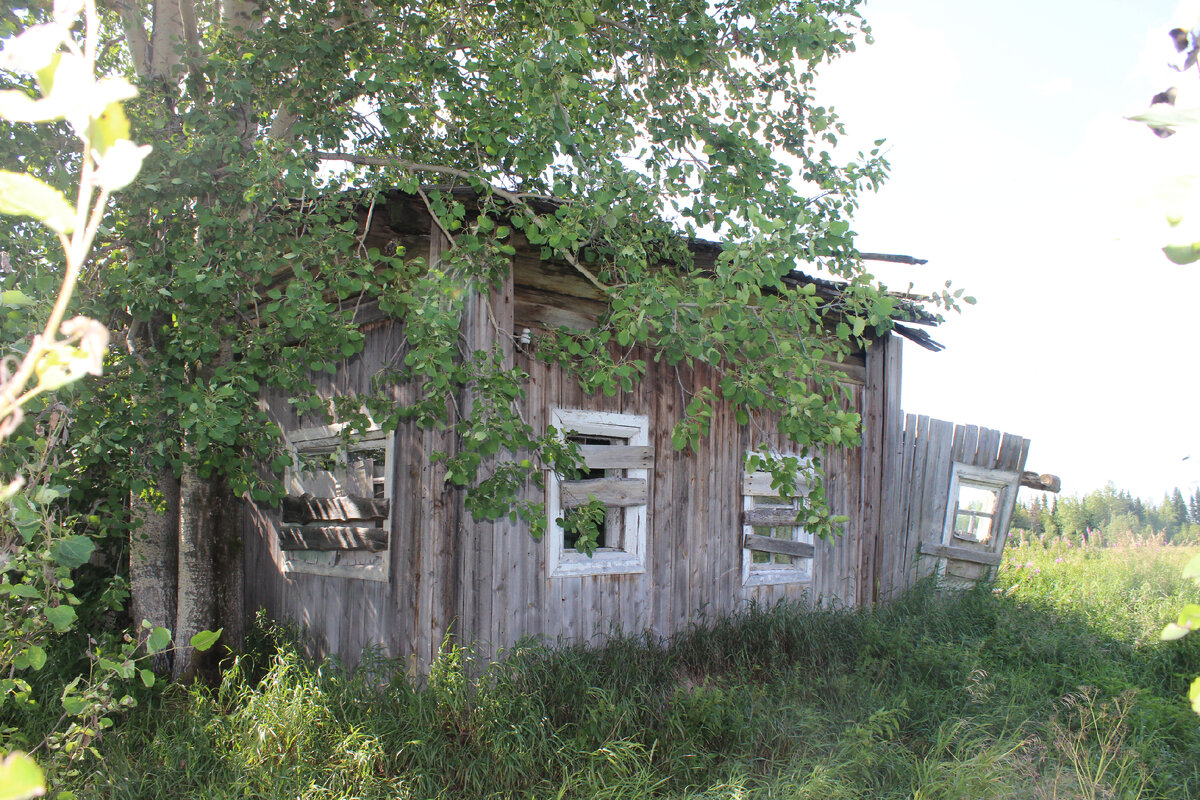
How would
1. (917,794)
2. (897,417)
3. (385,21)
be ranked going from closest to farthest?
(917,794) < (385,21) < (897,417)

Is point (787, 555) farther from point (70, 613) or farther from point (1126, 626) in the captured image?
point (70, 613)

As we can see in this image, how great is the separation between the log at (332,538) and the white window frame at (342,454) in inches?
2.8

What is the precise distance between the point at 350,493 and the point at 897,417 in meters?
5.50

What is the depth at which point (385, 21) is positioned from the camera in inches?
220

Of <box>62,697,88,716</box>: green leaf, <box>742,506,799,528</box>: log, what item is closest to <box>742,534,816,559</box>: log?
<box>742,506,799,528</box>: log

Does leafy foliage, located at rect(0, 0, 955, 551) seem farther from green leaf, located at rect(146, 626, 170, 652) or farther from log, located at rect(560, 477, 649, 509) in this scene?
green leaf, located at rect(146, 626, 170, 652)

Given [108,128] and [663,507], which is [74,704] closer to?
[108,128]

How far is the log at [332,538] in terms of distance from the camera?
5.70 m

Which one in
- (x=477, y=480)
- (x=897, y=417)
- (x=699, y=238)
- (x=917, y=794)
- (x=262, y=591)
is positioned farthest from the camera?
(x=897, y=417)

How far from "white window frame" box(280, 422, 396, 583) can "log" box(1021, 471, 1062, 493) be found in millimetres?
7491

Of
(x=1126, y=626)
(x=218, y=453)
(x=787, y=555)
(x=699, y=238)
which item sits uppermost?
(x=699, y=238)

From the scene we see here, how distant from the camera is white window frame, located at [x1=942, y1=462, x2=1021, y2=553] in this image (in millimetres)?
8820

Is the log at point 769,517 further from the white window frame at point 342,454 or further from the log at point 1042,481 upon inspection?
the log at point 1042,481

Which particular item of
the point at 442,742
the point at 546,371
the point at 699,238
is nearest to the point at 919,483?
the point at 699,238
